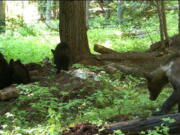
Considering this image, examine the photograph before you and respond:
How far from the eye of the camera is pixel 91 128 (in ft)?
19.2

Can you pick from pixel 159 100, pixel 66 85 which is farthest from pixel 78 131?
pixel 66 85

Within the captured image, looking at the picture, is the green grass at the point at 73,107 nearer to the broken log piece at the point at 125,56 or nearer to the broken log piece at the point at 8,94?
the broken log piece at the point at 8,94

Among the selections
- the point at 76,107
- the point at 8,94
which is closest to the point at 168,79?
the point at 76,107

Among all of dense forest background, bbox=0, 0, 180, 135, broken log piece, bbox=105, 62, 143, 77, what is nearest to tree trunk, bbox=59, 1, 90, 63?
dense forest background, bbox=0, 0, 180, 135

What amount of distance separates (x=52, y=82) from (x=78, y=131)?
5234mm

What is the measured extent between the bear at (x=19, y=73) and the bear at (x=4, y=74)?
118 mm

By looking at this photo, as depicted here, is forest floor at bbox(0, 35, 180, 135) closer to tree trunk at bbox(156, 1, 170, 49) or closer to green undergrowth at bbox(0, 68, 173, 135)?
green undergrowth at bbox(0, 68, 173, 135)

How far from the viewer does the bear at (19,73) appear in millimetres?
11180

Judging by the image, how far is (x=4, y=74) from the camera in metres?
11.3

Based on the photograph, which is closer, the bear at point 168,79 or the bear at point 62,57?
the bear at point 168,79

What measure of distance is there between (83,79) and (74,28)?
2.75 meters

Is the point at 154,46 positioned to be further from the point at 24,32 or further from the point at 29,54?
the point at 24,32

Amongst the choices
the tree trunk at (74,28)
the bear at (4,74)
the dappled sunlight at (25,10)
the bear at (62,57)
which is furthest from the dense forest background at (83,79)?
the dappled sunlight at (25,10)

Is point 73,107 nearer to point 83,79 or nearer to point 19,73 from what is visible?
point 83,79
